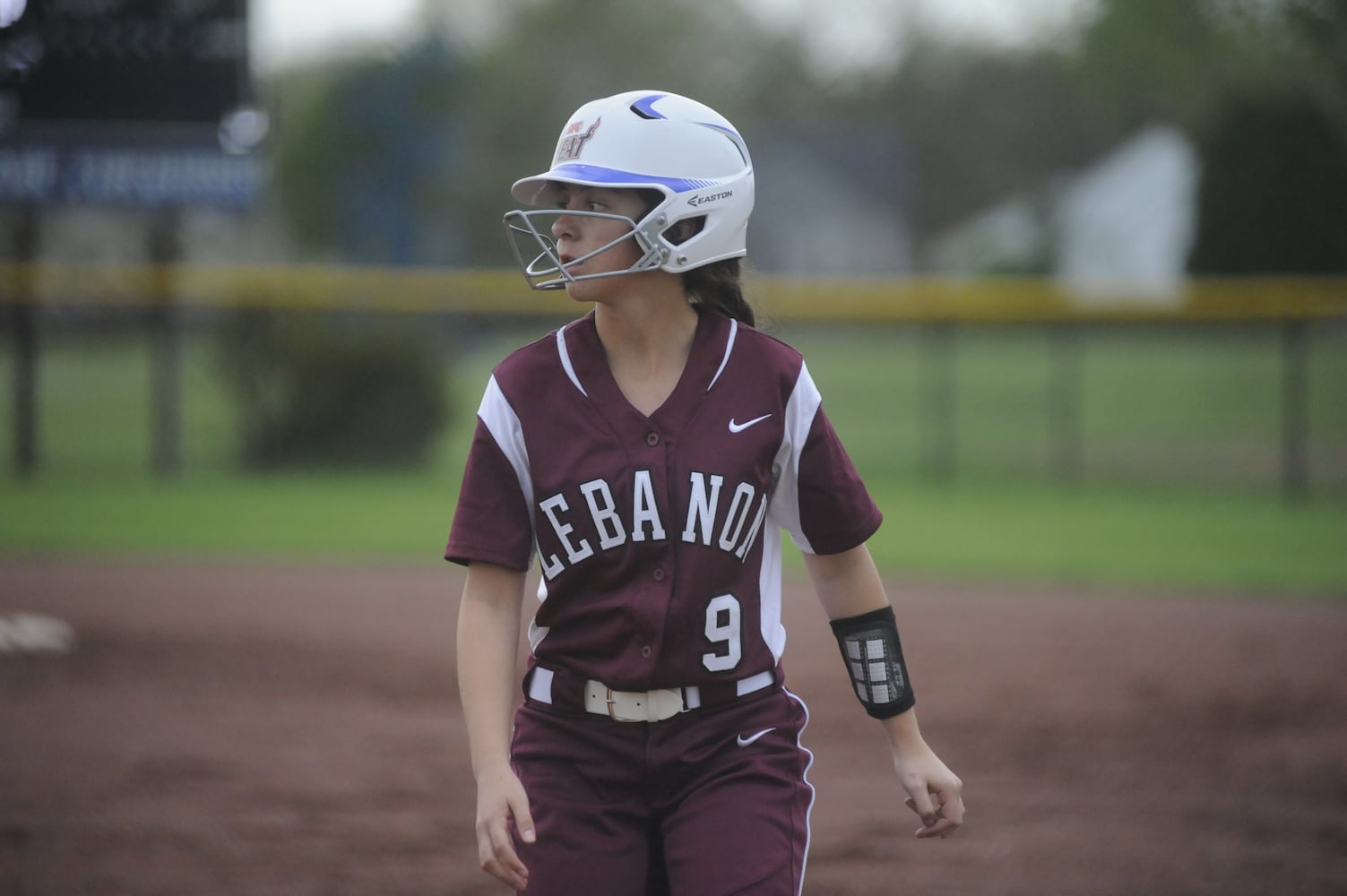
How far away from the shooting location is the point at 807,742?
5082 mm

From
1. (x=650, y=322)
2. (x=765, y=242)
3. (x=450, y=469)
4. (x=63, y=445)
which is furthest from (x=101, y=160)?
(x=765, y=242)

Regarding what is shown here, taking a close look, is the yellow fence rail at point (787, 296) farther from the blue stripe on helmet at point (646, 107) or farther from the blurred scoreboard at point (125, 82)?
the blue stripe on helmet at point (646, 107)

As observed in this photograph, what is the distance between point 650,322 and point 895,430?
675 inches

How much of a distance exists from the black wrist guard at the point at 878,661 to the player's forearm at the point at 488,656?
0.51 metres

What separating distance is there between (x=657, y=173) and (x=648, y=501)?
0.50m

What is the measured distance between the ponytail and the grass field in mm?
6381

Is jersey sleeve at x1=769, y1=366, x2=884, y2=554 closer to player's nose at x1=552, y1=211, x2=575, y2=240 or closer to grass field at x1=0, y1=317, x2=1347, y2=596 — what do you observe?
player's nose at x1=552, y1=211, x2=575, y2=240

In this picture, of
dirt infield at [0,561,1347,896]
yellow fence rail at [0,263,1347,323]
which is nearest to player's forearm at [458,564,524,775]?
dirt infield at [0,561,1347,896]

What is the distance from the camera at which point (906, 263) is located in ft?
83.9

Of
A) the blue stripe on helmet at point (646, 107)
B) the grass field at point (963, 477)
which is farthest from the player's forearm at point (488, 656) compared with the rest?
the grass field at point (963, 477)

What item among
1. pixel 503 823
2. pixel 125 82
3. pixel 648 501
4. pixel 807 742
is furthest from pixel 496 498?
pixel 125 82

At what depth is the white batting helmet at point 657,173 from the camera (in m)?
2.09

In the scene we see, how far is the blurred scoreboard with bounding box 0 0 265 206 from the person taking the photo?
9383 mm

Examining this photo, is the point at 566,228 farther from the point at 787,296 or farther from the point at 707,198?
the point at 787,296
